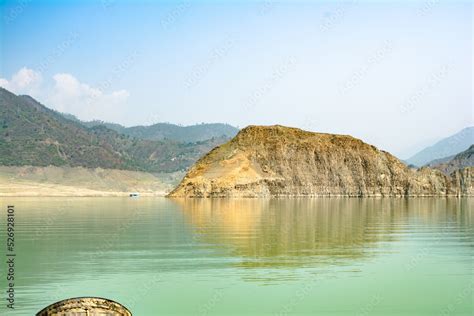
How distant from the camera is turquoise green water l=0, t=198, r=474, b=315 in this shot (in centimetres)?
2494

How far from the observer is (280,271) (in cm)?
3170

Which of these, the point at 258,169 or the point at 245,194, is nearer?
the point at 245,194

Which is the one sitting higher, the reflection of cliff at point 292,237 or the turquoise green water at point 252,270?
the reflection of cliff at point 292,237

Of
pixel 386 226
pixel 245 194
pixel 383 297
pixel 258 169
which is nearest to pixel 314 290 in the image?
pixel 383 297

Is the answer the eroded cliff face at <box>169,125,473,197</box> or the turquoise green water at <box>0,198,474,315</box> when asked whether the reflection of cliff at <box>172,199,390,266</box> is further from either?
the eroded cliff face at <box>169,125,473,197</box>

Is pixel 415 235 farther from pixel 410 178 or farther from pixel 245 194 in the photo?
pixel 410 178

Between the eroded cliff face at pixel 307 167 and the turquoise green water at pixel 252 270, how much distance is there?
114 meters

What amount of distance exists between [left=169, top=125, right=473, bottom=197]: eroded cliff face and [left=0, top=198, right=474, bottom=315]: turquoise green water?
375ft

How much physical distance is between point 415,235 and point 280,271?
22399 mm

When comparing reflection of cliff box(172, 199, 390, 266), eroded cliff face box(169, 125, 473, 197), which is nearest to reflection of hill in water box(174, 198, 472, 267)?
reflection of cliff box(172, 199, 390, 266)

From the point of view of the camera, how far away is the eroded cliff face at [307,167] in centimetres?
16840

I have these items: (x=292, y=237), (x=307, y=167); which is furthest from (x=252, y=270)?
(x=307, y=167)

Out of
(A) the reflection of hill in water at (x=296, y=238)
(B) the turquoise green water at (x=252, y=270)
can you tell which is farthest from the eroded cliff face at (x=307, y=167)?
(B) the turquoise green water at (x=252, y=270)

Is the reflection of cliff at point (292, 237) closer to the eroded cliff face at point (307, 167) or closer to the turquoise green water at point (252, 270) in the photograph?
the turquoise green water at point (252, 270)
